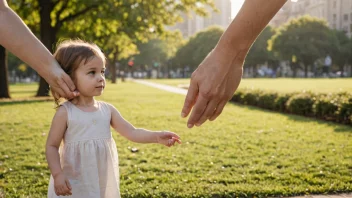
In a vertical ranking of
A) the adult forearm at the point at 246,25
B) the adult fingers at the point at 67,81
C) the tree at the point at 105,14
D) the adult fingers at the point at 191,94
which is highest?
the tree at the point at 105,14

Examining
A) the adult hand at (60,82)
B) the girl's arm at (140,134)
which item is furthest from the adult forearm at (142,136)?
the adult hand at (60,82)

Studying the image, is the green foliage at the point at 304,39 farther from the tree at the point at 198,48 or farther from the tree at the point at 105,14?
the tree at the point at 105,14

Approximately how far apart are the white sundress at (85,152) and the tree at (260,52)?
234 ft

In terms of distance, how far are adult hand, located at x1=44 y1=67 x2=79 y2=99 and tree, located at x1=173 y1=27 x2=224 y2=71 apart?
7162cm

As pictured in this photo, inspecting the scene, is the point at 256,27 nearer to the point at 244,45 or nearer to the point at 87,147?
the point at 244,45

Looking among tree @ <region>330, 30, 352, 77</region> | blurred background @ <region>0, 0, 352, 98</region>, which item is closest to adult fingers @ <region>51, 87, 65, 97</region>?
blurred background @ <region>0, 0, 352, 98</region>

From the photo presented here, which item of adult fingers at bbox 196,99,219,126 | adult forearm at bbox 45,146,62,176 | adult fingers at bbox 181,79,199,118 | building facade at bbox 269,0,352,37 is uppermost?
building facade at bbox 269,0,352,37

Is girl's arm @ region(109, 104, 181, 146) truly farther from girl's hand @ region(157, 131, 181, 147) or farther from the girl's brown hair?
the girl's brown hair

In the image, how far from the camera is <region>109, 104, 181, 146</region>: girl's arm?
2.88 m

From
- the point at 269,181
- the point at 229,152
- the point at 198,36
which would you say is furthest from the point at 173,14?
the point at 198,36

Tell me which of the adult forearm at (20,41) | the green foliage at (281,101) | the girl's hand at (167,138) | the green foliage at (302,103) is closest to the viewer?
the adult forearm at (20,41)

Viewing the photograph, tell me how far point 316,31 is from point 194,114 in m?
63.1

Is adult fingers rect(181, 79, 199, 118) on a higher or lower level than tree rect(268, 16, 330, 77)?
lower

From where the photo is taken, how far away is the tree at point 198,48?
7651cm
